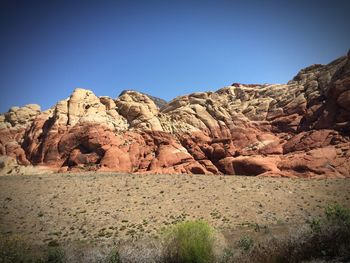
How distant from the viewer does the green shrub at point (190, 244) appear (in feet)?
54.7

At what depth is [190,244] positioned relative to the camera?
1692cm

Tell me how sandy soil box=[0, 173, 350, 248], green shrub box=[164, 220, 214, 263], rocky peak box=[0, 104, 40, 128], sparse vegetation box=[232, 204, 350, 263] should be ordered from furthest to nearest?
rocky peak box=[0, 104, 40, 128], sandy soil box=[0, 173, 350, 248], green shrub box=[164, 220, 214, 263], sparse vegetation box=[232, 204, 350, 263]

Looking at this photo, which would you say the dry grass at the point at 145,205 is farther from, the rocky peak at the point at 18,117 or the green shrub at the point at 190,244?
the rocky peak at the point at 18,117

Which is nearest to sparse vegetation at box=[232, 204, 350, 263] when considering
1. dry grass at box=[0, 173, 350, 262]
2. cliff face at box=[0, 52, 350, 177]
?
dry grass at box=[0, 173, 350, 262]

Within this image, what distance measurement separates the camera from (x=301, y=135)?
2020 inches

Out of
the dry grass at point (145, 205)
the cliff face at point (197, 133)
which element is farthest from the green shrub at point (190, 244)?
the cliff face at point (197, 133)

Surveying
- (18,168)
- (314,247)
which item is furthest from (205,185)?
(18,168)

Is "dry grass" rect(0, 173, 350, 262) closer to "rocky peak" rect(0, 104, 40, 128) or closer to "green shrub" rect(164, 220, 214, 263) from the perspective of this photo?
"green shrub" rect(164, 220, 214, 263)

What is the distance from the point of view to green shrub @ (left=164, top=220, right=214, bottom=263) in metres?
16.7

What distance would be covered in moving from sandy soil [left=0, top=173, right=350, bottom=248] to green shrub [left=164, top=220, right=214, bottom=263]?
10.5 meters

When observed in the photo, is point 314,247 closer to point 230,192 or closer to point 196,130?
point 230,192

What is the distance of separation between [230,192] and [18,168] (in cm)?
3376

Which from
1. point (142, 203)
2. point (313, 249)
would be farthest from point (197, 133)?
point (313, 249)

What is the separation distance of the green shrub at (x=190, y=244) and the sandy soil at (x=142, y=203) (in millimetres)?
10486
